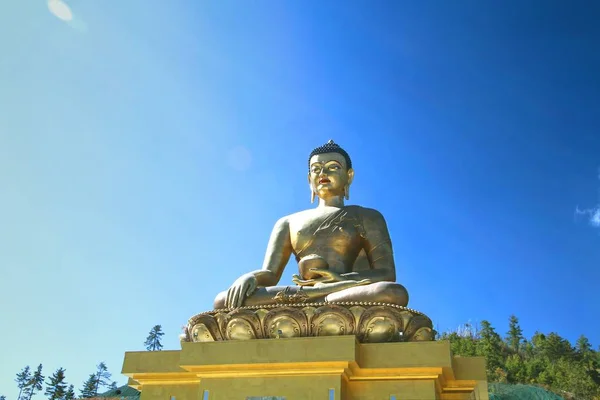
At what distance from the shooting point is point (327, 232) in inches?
301

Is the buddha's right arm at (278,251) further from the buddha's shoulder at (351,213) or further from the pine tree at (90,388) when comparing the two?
the pine tree at (90,388)

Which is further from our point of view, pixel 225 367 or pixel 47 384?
pixel 47 384

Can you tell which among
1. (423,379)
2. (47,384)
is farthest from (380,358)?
(47,384)

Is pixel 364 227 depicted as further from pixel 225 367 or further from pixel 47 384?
pixel 47 384

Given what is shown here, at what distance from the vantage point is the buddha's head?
27.6 ft

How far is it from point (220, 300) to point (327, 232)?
5.38 ft

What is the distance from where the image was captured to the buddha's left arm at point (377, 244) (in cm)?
749

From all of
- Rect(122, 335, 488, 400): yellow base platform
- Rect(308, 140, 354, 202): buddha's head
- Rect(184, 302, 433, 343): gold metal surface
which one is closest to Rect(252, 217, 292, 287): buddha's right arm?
Rect(308, 140, 354, 202): buddha's head

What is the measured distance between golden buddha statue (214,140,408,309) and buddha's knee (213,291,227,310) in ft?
0.04

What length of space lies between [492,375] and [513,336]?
19.1 meters

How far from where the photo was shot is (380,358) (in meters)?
5.55

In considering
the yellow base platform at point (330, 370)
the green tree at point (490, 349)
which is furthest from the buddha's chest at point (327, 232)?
the green tree at point (490, 349)

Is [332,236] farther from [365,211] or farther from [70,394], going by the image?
[70,394]

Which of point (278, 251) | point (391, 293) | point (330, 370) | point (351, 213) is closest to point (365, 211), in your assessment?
point (351, 213)
